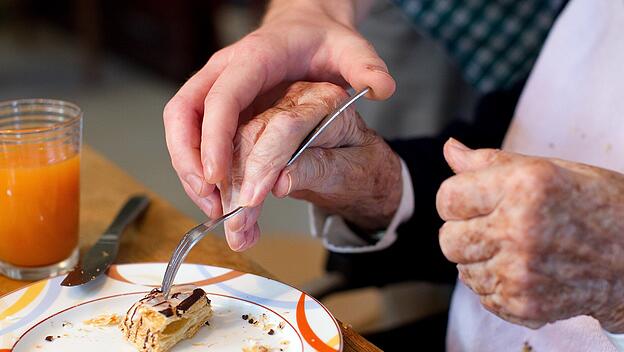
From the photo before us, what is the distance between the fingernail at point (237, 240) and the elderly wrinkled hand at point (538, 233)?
23 cm

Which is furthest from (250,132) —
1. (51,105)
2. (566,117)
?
(566,117)

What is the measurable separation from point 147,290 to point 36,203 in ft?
0.61

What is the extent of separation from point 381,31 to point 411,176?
105 cm

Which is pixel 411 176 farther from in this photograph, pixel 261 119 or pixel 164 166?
pixel 164 166

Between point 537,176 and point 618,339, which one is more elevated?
point 537,176

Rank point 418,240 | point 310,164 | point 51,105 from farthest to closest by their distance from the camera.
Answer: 1. point 418,240
2. point 51,105
3. point 310,164

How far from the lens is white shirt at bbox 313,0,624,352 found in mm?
945

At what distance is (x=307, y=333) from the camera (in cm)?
73

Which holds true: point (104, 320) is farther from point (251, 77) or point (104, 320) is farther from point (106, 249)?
point (251, 77)

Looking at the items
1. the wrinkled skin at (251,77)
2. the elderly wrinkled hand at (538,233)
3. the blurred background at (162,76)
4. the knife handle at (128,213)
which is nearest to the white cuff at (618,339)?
the elderly wrinkled hand at (538,233)

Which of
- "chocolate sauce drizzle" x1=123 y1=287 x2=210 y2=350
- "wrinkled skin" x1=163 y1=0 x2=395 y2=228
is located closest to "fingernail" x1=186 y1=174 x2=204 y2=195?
"wrinkled skin" x1=163 y1=0 x2=395 y2=228

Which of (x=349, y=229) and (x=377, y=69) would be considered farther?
(x=349, y=229)

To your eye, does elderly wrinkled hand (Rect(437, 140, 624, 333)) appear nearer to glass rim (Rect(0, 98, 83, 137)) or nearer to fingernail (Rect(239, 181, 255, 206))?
fingernail (Rect(239, 181, 255, 206))

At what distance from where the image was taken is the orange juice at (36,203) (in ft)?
2.88
